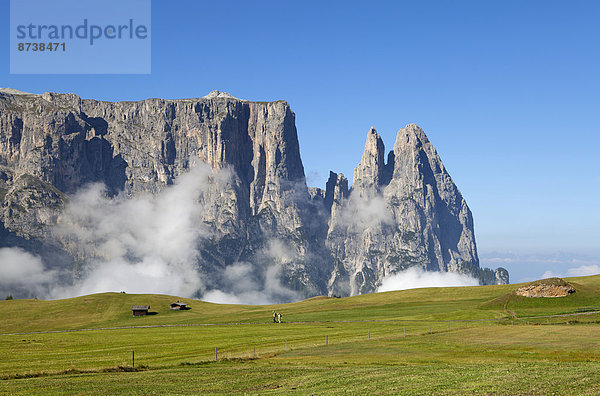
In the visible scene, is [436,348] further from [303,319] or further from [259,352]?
[303,319]

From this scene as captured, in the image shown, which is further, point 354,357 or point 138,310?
point 138,310

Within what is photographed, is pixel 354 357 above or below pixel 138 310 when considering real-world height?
below

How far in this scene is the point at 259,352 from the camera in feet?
263

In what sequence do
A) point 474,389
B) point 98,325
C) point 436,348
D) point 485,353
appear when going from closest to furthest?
point 474,389
point 485,353
point 436,348
point 98,325

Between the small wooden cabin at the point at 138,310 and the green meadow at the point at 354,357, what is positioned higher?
the small wooden cabin at the point at 138,310

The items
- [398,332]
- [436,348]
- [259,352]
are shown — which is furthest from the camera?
[398,332]

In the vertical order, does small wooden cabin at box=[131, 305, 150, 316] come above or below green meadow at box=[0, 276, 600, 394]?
above

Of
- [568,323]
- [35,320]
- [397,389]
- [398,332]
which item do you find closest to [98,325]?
[35,320]

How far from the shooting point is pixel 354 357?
67312 mm

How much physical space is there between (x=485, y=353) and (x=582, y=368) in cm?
2040

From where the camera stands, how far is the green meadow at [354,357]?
45.8 metres

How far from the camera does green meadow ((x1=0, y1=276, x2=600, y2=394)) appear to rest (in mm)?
45750

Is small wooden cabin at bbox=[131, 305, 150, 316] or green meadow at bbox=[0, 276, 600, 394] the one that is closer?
green meadow at bbox=[0, 276, 600, 394]

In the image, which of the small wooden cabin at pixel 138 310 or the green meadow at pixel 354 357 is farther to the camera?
the small wooden cabin at pixel 138 310
